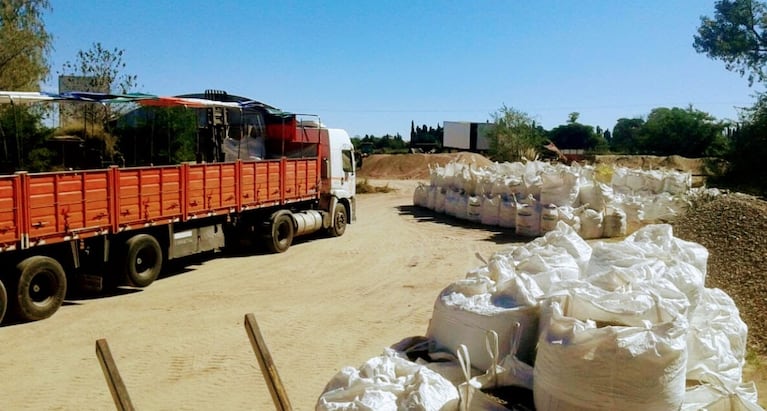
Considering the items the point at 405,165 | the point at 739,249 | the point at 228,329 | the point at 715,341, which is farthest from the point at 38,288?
Answer: the point at 405,165

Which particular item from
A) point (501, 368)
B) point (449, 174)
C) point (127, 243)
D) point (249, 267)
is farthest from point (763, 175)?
A: point (501, 368)

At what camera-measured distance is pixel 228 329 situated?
8.30 meters

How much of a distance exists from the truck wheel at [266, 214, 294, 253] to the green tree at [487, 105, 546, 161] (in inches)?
1211

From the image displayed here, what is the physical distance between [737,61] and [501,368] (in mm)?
38000

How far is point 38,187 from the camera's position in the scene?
8.62 meters

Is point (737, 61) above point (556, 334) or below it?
above

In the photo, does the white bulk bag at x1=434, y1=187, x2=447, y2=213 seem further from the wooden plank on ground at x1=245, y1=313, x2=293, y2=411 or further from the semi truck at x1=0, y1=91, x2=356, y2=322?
the wooden plank on ground at x1=245, y1=313, x2=293, y2=411

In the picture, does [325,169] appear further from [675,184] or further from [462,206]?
[675,184]

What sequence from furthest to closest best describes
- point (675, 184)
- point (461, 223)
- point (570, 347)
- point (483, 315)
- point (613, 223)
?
1. point (461, 223)
2. point (675, 184)
3. point (613, 223)
4. point (483, 315)
5. point (570, 347)

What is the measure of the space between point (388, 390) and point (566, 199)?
496 inches

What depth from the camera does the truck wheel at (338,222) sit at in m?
16.3

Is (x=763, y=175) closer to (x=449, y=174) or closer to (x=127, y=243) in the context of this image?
(x=449, y=174)

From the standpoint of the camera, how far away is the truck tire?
8.45 meters

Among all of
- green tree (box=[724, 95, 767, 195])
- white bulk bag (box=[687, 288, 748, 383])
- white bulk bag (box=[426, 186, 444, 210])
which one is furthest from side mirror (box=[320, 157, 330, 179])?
green tree (box=[724, 95, 767, 195])
